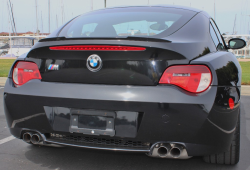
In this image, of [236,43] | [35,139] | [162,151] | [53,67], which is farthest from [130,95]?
[236,43]

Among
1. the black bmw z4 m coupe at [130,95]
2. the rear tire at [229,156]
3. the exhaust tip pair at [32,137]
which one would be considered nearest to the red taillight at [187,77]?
the black bmw z4 m coupe at [130,95]

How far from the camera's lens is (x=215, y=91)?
225 centimetres

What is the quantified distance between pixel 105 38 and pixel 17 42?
57.3ft

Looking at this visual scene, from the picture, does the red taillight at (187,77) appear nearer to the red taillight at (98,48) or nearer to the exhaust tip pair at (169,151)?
the red taillight at (98,48)

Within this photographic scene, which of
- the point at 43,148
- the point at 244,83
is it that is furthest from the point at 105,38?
the point at 244,83

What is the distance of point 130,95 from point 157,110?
0.22m

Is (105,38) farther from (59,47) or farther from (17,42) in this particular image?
(17,42)

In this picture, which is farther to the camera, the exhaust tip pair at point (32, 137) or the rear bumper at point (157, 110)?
the exhaust tip pair at point (32, 137)

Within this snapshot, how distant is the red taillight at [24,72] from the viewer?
8.56 feet

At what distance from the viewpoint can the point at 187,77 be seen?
7.39 ft

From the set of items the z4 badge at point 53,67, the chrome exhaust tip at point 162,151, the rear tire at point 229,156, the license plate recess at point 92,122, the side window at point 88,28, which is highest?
the side window at point 88,28

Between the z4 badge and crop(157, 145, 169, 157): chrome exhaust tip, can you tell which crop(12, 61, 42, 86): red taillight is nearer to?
the z4 badge

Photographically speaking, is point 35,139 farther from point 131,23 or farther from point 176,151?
point 131,23

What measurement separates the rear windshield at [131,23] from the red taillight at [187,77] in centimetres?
48
